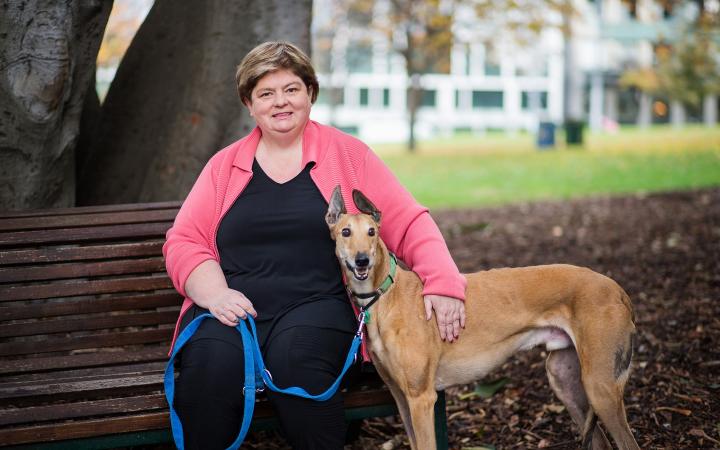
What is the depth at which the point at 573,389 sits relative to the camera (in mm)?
3963

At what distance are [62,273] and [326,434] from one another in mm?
1726

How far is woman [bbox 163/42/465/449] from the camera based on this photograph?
11.0ft

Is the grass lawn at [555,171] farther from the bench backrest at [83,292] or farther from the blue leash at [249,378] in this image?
the blue leash at [249,378]

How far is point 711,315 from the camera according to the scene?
5.74m

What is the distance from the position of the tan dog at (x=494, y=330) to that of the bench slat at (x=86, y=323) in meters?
1.12

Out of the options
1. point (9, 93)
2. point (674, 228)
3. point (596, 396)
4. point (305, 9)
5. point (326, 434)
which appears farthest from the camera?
point (674, 228)

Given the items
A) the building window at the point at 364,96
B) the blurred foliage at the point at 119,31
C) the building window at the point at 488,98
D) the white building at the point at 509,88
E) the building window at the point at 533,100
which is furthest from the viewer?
the building window at the point at 488,98

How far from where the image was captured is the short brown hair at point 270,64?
374 cm

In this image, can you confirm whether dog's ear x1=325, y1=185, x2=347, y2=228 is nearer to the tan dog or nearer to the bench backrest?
the tan dog

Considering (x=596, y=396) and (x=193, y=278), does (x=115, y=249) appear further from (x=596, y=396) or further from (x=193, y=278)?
(x=596, y=396)

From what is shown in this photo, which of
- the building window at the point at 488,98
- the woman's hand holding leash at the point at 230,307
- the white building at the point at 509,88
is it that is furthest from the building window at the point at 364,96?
the woman's hand holding leash at the point at 230,307

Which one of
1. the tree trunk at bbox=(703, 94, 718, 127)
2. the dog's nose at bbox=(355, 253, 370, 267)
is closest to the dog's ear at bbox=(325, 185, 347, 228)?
the dog's nose at bbox=(355, 253, 370, 267)

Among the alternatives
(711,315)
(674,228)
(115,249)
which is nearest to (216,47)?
(115,249)

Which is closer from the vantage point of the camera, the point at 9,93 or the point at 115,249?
A: the point at 115,249
